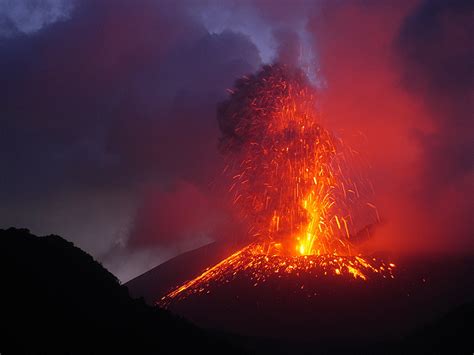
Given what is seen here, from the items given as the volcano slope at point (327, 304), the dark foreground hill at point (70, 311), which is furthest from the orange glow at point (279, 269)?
the dark foreground hill at point (70, 311)

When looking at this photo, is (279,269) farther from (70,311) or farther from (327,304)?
(70,311)

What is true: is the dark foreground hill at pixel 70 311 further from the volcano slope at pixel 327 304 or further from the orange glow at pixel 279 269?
the orange glow at pixel 279 269

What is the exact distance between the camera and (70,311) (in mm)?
31969

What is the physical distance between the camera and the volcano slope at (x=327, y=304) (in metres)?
58.3

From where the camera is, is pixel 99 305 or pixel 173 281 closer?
pixel 99 305

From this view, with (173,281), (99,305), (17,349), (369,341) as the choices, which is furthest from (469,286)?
(17,349)

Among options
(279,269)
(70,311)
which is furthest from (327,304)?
(70,311)

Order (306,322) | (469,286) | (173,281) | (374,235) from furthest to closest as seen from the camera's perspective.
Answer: (374,235) < (173,281) < (469,286) < (306,322)

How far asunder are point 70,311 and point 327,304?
123ft

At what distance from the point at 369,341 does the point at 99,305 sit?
1316 inches

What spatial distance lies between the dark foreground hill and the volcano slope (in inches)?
851

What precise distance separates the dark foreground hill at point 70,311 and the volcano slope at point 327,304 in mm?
21608

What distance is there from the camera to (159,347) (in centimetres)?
3228

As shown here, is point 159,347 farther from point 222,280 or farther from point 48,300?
point 222,280
